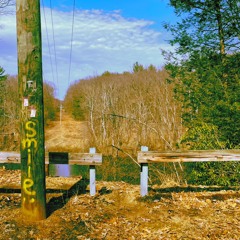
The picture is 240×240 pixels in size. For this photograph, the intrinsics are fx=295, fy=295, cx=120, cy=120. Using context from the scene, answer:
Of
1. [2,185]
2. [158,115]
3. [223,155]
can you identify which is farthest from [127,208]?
[158,115]

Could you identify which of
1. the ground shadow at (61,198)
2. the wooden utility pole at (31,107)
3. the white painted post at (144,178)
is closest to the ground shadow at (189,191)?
the white painted post at (144,178)

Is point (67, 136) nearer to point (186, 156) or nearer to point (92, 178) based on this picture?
point (92, 178)

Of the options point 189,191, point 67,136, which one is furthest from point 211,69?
point 67,136

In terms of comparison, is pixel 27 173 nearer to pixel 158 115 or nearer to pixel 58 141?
pixel 158 115

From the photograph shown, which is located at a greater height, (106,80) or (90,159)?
(106,80)

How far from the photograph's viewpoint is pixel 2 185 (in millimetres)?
7496

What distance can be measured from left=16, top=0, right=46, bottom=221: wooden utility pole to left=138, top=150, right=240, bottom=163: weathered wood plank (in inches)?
88.1

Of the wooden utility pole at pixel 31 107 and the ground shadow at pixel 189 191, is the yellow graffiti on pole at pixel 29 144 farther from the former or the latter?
the ground shadow at pixel 189 191

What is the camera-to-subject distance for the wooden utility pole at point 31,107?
190 inches

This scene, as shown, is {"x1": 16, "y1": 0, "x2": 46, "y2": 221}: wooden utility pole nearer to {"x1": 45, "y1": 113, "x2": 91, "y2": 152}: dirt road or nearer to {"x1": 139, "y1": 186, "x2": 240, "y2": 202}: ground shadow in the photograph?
{"x1": 139, "y1": 186, "x2": 240, "y2": 202}: ground shadow

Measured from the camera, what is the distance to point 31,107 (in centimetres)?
492

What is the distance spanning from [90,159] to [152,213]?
1.76 metres

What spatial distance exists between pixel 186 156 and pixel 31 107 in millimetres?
3396

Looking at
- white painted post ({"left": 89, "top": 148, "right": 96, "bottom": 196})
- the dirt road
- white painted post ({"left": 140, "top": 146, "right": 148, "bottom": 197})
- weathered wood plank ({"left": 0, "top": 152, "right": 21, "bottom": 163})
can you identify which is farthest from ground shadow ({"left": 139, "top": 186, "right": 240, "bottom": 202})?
the dirt road
